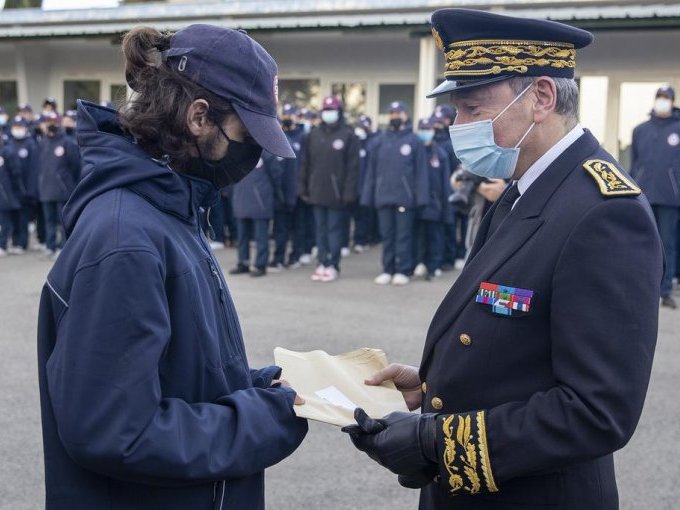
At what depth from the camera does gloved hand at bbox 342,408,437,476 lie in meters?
1.87

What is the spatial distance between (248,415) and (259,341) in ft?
16.6

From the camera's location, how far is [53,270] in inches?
66.7

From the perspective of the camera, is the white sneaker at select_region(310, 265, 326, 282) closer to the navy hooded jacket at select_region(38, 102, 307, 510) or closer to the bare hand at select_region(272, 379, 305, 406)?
the bare hand at select_region(272, 379, 305, 406)

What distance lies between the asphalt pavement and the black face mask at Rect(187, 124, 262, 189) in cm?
97

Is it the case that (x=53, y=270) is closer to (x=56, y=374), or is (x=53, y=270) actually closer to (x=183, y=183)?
(x=56, y=374)

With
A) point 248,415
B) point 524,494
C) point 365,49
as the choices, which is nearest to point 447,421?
point 524,494

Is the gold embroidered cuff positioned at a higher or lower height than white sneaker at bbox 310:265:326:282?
higher

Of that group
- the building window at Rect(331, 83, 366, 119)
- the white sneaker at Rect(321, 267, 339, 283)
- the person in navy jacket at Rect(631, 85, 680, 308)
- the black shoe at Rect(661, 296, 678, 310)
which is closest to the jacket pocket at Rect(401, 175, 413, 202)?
the white sneaker at Rect(321, 267, 339, 283)

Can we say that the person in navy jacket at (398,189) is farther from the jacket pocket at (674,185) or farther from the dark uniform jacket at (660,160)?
the jacket pocket at (674,185)

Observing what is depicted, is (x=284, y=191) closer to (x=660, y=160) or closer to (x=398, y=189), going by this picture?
(x=398, y=189)

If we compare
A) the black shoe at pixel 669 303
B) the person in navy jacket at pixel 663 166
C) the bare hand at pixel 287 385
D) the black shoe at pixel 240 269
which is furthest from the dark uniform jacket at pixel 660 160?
the bare hand at pixel 287 385

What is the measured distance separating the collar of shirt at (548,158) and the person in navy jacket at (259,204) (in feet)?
26.4

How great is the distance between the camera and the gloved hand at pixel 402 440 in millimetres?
1871

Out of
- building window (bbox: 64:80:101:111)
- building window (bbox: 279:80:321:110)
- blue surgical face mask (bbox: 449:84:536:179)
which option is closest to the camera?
→ blue surgical face mask (bbox: 449:84:536:179)
